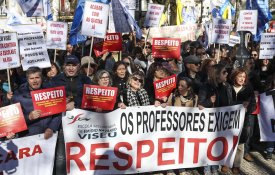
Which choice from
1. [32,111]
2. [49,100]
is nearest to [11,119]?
[32,111]

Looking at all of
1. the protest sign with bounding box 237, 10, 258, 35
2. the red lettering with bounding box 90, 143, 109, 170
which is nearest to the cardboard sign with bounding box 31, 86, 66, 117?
the red lettering with bounding box 90, 143, 109, 170

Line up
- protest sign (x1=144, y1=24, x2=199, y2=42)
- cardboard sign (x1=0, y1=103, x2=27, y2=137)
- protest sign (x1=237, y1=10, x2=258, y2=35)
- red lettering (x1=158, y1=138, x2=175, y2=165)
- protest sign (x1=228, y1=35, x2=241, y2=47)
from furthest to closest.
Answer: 1. protest sign (x1=228, y1=35, x2=241, y2=47)
2. protest sign (x1=144, y1=24, x2=199, y2=42)
3. protest sign (x1=237, y1=10, x2=258, y2=35)
4. red lettering (x1=158, y1=138, x2=175, y2=165)
5. cardboard sign (x1=0, y1=103, x2=27, y2=137)

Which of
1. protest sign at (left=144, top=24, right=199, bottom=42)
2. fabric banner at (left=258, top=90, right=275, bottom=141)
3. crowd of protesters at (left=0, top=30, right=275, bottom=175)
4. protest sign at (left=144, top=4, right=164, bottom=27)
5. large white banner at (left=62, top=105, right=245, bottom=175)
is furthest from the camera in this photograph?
protest sign at (left=144, top=4, right=164, bottom=27)

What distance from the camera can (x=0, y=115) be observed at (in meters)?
5.03

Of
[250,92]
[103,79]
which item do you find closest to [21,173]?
[103,79]

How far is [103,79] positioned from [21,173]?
165 cm

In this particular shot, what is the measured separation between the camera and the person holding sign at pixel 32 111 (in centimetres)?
527

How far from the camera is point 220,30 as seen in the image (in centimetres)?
1088

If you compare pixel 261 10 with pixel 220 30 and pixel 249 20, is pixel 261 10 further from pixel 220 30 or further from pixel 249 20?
pixel 220 30

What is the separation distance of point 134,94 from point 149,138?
2.11 feet

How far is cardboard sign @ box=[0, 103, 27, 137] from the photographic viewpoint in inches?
199

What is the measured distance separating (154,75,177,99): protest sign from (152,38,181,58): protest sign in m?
2.56

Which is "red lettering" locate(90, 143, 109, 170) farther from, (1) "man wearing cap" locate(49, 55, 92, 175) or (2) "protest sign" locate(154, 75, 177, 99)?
(2) "protest sign" locate(154, 75, 177, 99)

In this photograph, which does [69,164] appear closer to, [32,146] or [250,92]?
[32,146]
